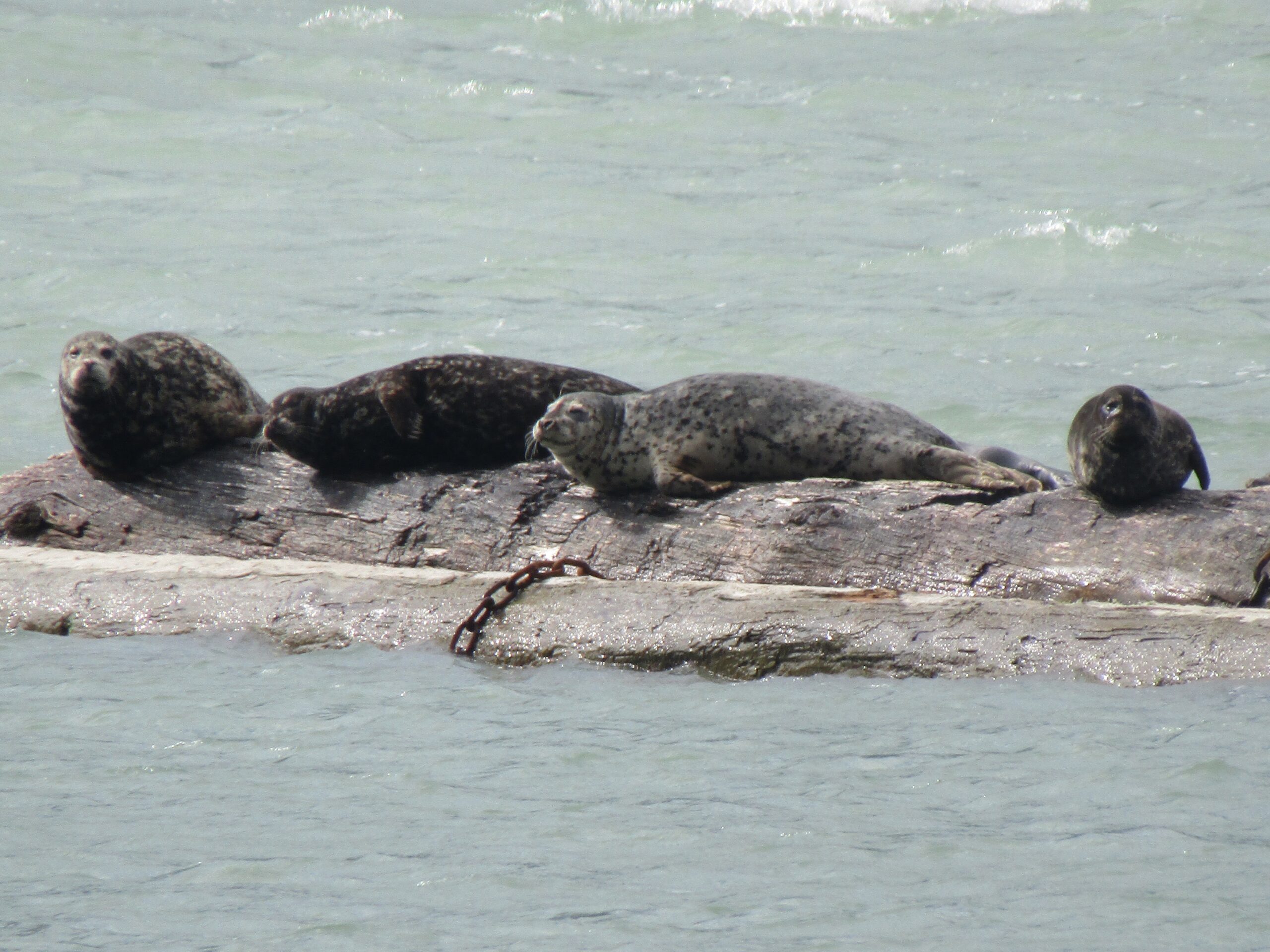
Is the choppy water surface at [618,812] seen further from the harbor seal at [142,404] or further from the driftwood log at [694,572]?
the harbor seal at [142,404]

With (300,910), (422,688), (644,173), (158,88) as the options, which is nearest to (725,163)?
(644,173)

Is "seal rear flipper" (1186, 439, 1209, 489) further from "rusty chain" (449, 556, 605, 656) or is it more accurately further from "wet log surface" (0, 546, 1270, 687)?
"rusty chain" (449, 556, 605, 656)

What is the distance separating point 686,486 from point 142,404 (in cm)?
233

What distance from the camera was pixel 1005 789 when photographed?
154 inches

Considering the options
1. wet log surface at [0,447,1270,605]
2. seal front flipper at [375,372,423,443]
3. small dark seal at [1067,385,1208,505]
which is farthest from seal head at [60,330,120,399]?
small dark seal at [1067,385,1208,505]

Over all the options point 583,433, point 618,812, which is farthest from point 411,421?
point 618,812

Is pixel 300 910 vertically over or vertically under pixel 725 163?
under

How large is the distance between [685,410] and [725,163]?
14.1 metres

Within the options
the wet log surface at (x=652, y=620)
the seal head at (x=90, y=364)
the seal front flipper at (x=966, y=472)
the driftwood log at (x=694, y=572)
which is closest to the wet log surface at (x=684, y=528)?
the driftwood log at (x=694, y=572)

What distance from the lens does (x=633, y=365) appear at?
1377 cm

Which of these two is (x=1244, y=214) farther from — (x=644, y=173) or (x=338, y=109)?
(x=338, y=109)

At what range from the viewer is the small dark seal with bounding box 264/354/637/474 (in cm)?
644

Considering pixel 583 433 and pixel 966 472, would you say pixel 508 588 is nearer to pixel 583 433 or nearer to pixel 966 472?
pixel 583 433

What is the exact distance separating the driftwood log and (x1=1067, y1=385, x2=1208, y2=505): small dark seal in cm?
7
